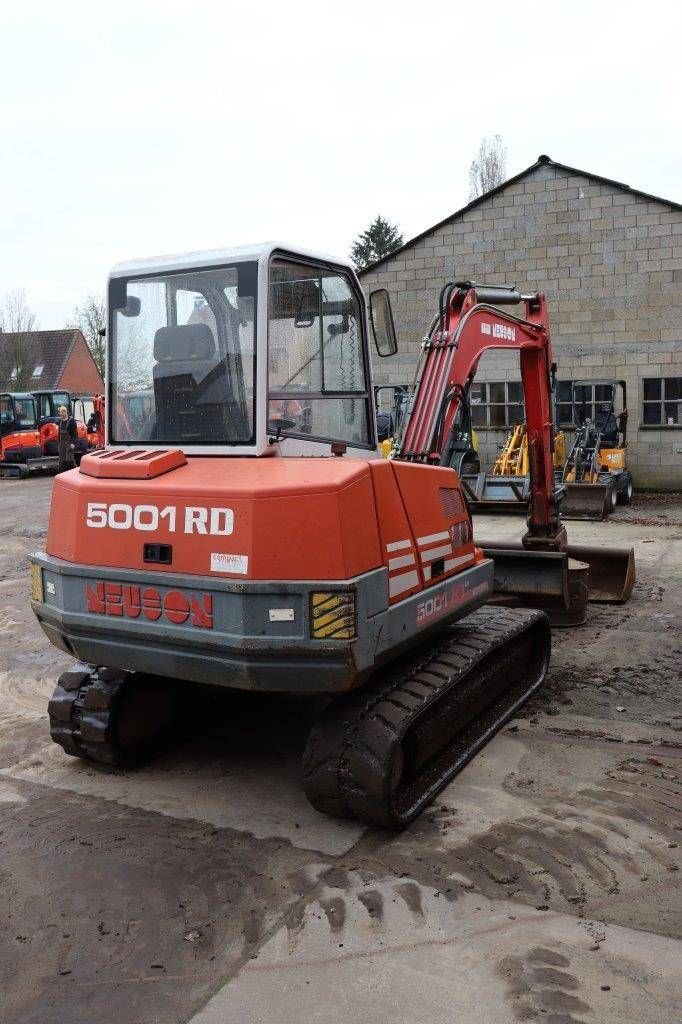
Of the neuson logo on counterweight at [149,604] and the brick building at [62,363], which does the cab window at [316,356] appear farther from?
the brick building at [62,363]

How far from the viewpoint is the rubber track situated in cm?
404

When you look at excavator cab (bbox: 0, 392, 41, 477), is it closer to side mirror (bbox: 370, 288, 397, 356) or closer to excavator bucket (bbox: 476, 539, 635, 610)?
excavator bucket (bbox: 476, 539, 635, 610)

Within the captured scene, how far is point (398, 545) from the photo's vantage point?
167 inches

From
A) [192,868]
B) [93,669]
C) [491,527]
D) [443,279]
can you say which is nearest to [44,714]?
[93,669]

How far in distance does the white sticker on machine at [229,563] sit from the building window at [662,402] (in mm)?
13910

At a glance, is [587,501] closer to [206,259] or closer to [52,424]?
[206,259]

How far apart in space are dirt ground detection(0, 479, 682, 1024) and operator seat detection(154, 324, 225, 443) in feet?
6.32

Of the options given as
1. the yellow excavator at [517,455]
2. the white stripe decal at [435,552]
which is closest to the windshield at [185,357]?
the white stripe decal at [435,552]

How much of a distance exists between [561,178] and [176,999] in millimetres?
16074

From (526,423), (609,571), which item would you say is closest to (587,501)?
(609,571)

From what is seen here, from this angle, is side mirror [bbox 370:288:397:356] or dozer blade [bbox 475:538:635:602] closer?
side mirror [bbox 370:288:397:356]

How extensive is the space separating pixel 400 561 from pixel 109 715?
1.87m

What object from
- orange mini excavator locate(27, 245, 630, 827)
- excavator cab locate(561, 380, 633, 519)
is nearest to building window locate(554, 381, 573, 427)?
excavator cab locate(561, 380, 633, 519)

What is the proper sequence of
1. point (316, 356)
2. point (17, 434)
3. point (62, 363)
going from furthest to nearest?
point (62, 363), point (17, 434), point (316, 356)
